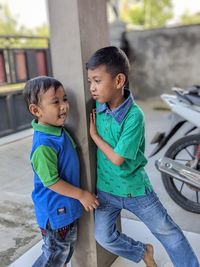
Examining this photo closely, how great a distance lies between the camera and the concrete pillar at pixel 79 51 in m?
1.36

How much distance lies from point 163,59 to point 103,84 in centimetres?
536

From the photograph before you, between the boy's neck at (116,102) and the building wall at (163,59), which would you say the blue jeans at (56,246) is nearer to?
the boy's neck at (116,102)

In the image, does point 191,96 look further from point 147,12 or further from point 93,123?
point 147,12

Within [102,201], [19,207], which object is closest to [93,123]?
[102,201]

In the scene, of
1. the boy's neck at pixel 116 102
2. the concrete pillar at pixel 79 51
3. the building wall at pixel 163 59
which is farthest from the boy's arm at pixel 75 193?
the building wall at pixel 163 59

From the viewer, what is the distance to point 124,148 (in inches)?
50.3

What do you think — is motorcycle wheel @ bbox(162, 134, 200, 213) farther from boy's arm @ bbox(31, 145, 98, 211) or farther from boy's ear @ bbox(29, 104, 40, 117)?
boy's ear @ bbox(29, 104, 40, 117)

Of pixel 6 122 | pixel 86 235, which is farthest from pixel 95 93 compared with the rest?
pixel 6 122

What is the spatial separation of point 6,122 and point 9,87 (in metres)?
0.51

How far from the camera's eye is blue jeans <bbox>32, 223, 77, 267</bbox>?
1.44 meters

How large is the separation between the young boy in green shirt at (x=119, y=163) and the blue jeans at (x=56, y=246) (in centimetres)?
13

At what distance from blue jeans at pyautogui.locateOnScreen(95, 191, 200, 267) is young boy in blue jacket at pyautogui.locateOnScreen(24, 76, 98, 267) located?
93mm

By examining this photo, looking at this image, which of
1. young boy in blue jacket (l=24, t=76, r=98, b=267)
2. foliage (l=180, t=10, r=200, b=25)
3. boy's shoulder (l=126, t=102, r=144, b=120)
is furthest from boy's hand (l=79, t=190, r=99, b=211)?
foliage (l=180, t=10, r=200, b=25)

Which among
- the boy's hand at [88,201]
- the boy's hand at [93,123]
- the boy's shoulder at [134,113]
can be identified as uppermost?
the boy's shoulder at [134,113]
